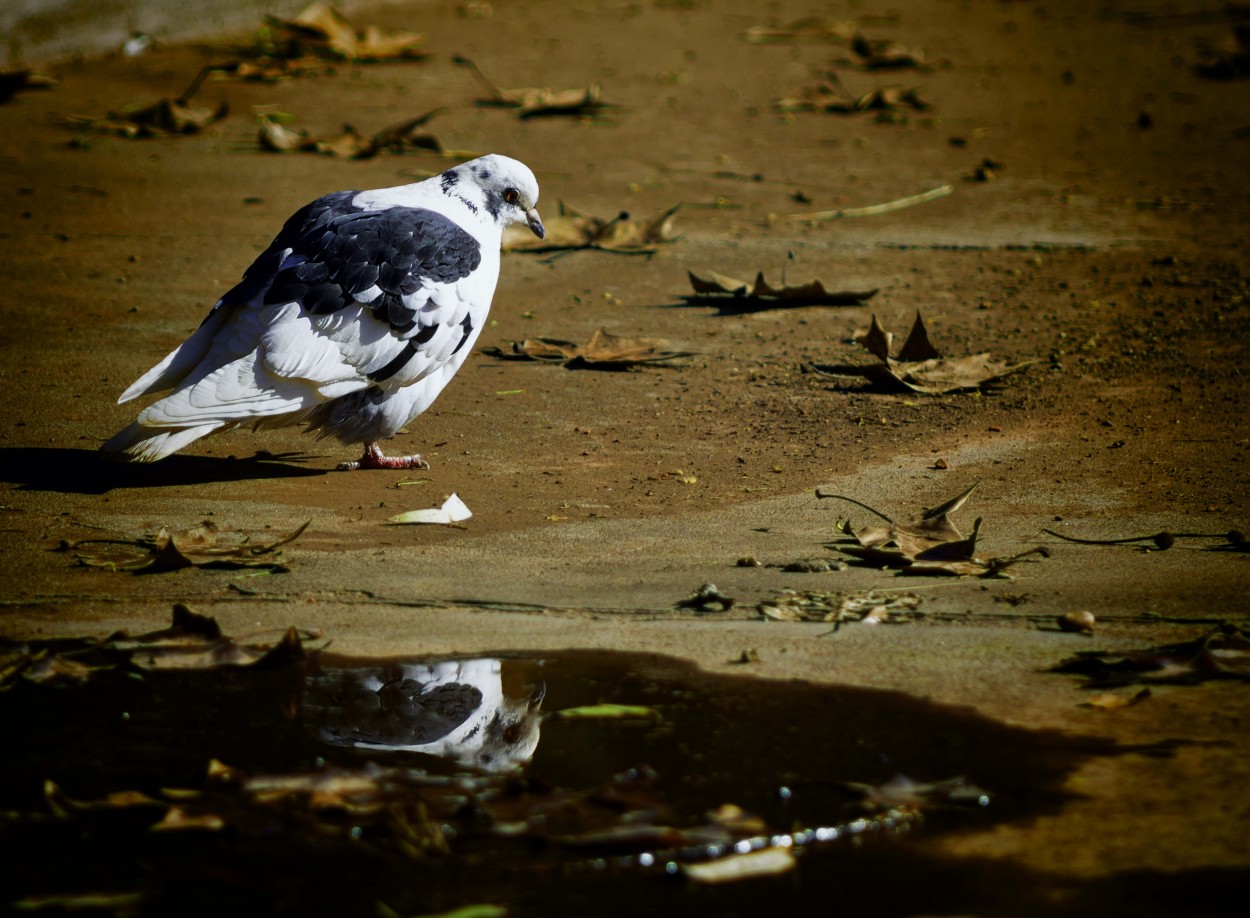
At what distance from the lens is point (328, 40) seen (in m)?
11.4

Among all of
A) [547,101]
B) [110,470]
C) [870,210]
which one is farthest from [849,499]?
[547,101]

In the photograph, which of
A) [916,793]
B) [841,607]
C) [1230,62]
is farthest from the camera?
[1230,62]

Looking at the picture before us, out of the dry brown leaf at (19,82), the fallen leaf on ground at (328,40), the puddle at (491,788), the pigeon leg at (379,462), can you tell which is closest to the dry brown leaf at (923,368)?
the pigeon leg at (379,462)

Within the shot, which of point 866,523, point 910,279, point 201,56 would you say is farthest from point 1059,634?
point 201,56

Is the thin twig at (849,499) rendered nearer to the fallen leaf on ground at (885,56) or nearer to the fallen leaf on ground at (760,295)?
the fallen leaf on ground at (760,295)

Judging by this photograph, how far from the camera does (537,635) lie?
3.34 meters

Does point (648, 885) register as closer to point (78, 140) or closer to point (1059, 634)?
point (1059, 634)

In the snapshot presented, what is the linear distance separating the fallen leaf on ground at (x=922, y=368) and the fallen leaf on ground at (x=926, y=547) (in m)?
1.45

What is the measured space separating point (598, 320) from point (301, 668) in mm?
3542

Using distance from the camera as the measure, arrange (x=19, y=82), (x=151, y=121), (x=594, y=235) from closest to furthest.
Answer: (x=594, y=235) → (x=151, y=121) → (x=19, y=82)

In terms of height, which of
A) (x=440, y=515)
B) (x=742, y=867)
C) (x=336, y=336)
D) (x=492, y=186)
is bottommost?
(x=440, y=515)

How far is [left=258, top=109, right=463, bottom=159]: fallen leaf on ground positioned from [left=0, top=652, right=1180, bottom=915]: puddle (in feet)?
20.0

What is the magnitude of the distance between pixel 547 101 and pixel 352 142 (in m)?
1.86

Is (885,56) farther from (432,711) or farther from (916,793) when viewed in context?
(916,793)
